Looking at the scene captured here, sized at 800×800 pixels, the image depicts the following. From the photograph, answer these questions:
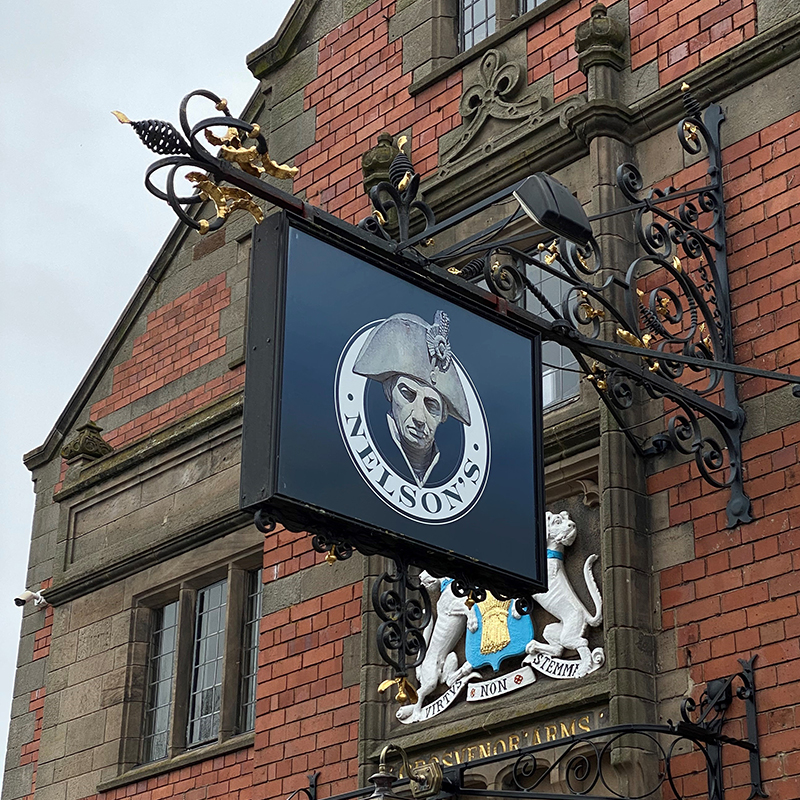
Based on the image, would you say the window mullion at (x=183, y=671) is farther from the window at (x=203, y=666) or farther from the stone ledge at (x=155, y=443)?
the stone ledge at (x=155, y=443)

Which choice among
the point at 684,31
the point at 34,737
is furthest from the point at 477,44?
the point at 34,737

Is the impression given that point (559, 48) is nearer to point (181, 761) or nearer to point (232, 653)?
point (232, 653)

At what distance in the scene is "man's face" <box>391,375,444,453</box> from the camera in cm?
887

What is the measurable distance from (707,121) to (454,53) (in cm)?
315

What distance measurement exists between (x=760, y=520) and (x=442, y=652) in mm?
2441

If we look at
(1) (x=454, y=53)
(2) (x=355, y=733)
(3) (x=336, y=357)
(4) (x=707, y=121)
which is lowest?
(2) (x=355, y=733)

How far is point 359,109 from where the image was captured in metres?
14.4

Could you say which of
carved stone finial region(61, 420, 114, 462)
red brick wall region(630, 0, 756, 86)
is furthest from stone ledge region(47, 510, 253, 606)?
red brick wall region(630, 0, 756, 86)

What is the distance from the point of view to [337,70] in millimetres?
14930

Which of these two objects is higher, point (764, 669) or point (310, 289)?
point (310, 289)

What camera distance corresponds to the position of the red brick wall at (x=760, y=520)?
377 inches

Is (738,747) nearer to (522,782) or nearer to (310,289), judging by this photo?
(522,782)

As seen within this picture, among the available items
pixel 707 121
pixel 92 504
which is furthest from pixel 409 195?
pixel 92 504

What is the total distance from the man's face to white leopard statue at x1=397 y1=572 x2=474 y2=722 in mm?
2567
